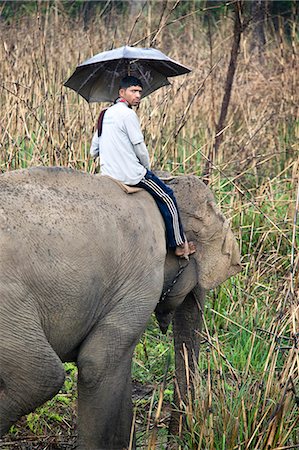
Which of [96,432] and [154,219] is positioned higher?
[154,219]

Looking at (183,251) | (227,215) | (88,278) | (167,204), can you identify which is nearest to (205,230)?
(183,251)

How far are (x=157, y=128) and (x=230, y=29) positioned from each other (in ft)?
13.8

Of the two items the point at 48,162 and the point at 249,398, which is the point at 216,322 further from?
the point at 249,398

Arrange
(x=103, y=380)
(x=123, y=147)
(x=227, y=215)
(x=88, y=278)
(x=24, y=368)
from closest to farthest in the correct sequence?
(x=24, y=368), (x=88, y=278), (x=103, y=380), (x=123, y=147), (x=227, y=215)

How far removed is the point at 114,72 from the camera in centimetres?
429

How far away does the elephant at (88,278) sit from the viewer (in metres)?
3.20

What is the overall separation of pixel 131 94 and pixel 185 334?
45.2 inches

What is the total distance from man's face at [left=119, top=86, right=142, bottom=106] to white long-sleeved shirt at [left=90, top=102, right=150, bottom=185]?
0.20 feet

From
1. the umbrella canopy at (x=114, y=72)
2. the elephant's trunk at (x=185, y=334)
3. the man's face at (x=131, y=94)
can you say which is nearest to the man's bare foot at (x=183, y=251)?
the elephant's trunk at (x=185, y=334)

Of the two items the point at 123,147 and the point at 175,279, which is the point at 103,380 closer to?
the point at 175,279

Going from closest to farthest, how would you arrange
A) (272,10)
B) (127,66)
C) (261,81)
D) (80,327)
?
(80,327)
(127,66)
(261,81)
(272,10)

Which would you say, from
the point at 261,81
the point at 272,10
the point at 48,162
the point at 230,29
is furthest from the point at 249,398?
the point at 272,10

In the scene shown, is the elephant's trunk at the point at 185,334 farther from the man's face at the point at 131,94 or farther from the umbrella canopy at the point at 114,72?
the umbrella canopy at the point at 114,72

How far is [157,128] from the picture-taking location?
5.92 metres
